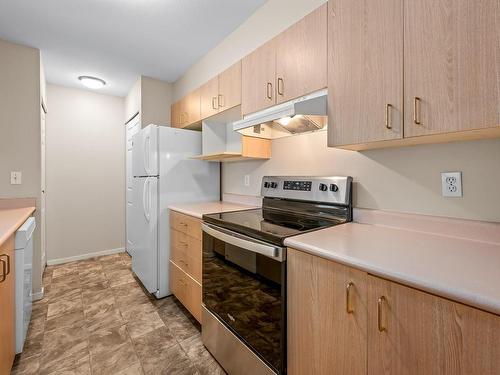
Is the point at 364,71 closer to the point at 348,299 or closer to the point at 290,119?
the point at 290,119

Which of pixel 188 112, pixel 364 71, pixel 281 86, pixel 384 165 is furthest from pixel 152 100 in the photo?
pixel 384 165

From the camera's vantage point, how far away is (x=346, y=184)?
151cm

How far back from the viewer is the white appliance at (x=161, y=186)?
241 cm

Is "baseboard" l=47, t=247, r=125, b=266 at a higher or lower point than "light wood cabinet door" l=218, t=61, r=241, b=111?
lower

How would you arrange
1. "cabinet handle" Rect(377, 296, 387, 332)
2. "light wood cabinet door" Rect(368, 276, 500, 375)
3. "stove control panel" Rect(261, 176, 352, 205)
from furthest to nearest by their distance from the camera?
"stove control panel" Rect(261, 176, 352, 205), "cabinet handle" Rect(377, 296, 387, 332), "light wood cabinet door" Rect(368, 276, 500, 375)

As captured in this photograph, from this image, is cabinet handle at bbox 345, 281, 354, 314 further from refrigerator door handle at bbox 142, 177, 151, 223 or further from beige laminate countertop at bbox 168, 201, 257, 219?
refrigerator door handle at bbox 142, 177, 151, 223

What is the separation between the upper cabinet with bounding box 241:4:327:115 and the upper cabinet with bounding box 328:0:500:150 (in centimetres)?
8

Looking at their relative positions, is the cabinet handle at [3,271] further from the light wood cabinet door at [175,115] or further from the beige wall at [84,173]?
the beige wall at [84,173]

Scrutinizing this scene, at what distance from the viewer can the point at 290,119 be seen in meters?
1.65

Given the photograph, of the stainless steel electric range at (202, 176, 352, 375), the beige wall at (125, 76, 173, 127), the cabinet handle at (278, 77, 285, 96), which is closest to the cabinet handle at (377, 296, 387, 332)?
the stainless steel electric range at (202, 176, 352, 375)

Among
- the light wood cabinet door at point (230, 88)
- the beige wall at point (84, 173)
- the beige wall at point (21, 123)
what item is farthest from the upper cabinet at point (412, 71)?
the beige wall at point (84, 173)

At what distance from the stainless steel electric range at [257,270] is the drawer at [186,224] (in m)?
0.20

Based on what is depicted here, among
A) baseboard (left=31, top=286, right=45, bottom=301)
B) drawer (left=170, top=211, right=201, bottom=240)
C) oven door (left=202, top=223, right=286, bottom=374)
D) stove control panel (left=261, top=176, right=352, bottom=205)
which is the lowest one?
baseboard (left=31, top=286, right=45, bottom=301)

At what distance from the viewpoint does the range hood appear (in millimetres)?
Result: 1340
